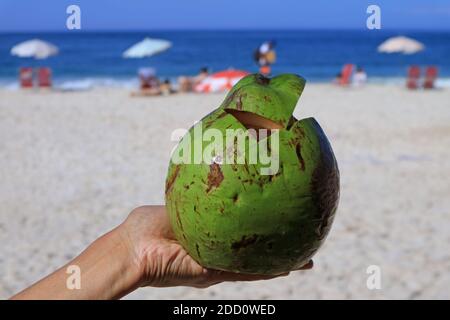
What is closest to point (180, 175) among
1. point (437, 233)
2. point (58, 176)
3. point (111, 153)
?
point (437, 233)

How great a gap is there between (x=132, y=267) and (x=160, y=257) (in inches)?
4.4

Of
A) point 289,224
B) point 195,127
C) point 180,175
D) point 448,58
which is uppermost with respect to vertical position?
point 195,127

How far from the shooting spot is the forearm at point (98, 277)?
6.70 feet

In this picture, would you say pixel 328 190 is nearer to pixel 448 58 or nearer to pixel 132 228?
pixel 132 228

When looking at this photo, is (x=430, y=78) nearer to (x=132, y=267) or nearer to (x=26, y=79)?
(x=26, y=79)

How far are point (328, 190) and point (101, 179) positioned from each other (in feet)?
22.8

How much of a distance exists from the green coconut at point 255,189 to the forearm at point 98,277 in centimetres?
30

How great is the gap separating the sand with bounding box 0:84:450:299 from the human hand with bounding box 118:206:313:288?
291cm

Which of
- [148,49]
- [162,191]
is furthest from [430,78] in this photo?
[162,191]

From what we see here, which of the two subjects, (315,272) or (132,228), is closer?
(132,228)

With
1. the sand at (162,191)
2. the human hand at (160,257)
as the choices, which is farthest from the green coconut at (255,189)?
the sand at (162,191)

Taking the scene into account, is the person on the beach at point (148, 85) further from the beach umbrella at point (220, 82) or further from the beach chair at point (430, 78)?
the beach chair at point (430, 78)

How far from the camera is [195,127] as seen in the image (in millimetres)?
1982

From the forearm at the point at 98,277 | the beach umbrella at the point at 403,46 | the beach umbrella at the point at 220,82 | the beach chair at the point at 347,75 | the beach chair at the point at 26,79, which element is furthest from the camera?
the beach umbrella at the point at 403,46
